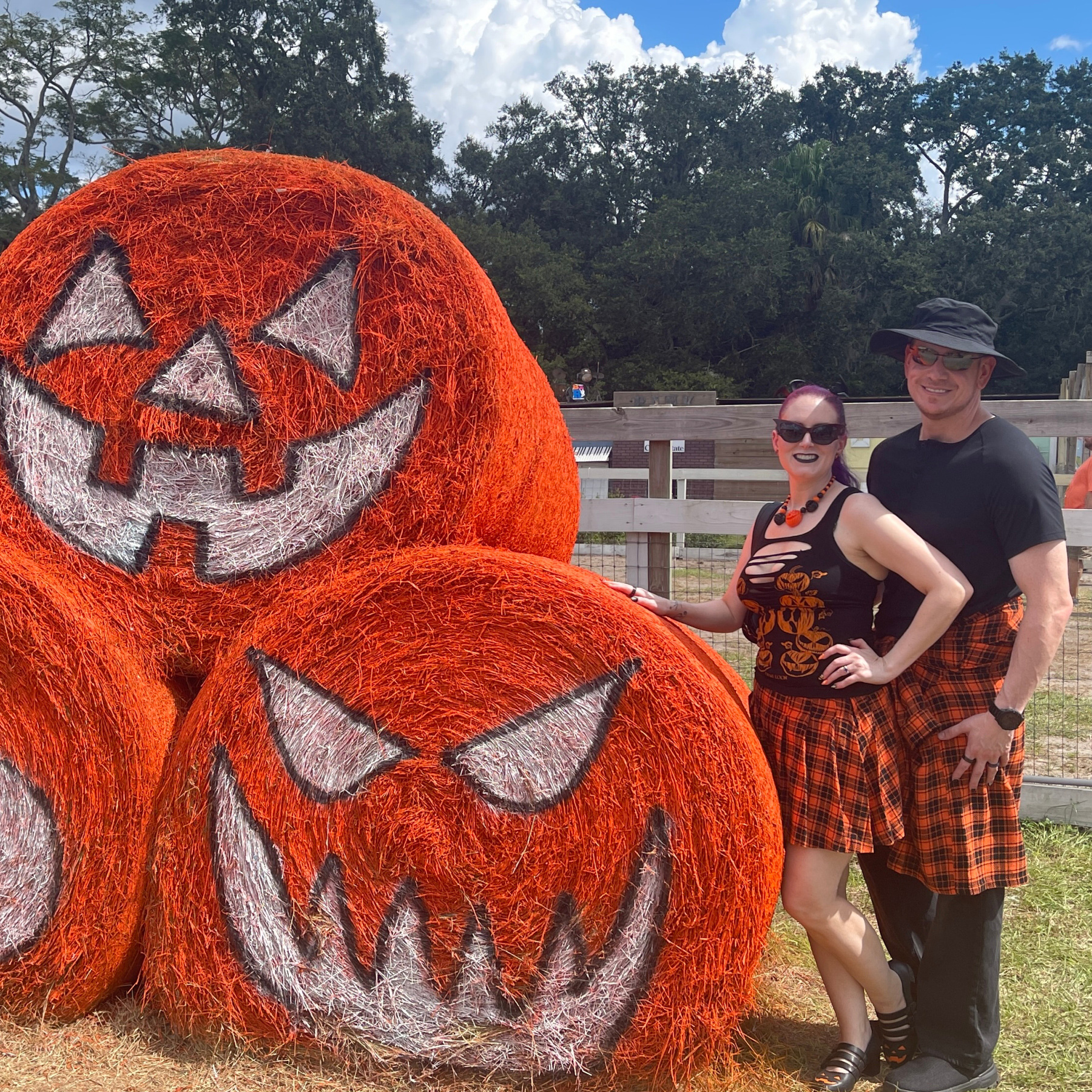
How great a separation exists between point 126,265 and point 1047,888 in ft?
11.4

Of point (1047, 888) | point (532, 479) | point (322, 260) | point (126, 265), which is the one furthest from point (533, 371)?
point (1047, 888)

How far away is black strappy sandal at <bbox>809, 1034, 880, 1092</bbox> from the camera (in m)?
2.37

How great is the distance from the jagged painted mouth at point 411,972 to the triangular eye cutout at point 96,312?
1105 mm

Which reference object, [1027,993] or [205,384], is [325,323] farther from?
[1027,993]

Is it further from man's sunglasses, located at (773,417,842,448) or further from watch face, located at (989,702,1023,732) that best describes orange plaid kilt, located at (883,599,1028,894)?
man's sunglasses, located at (773,417,842,448)

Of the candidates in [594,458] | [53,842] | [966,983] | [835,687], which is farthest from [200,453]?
[594,458]

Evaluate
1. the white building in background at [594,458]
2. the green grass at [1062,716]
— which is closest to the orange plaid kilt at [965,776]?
the green grass at [1062,716]

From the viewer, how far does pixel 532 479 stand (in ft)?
8.79

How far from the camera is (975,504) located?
90.4 inches

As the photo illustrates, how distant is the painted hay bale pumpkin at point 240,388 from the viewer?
251 centimetres

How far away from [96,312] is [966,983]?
2.75 m

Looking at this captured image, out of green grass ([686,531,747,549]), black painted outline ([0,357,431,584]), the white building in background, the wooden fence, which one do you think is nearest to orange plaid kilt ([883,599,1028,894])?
black painted outline ([0,357,431,584])

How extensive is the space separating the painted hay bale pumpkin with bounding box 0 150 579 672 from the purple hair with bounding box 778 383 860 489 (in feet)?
2.24

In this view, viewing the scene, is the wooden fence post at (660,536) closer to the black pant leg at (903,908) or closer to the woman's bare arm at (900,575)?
the black pant leg at (903,908)
